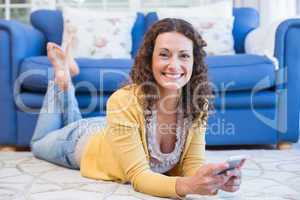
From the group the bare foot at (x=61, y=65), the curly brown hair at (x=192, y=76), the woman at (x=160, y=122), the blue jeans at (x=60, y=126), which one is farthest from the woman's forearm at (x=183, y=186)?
the bare foot at (x=61, y=65)

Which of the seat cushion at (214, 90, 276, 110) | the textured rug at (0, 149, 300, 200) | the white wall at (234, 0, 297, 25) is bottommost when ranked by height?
the textured rug at (0, 149, 300, 200)

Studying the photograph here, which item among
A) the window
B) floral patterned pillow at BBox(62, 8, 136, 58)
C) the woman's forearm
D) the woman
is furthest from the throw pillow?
the woman's forearm

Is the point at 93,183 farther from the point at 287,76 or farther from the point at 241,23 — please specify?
the point at 241,23

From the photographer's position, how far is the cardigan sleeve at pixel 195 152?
4.57 feet

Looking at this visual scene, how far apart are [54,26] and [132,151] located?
1805 mm

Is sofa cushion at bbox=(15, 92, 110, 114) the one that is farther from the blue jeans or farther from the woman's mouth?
Result: the woman's mouth

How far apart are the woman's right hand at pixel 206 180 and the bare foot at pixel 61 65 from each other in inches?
39.6

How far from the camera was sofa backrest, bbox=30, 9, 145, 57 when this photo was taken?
2846 mm

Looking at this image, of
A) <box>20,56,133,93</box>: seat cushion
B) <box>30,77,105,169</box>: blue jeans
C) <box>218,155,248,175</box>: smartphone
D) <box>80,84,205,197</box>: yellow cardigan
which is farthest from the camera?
<box>20,56,133,93</box>: seat cushion

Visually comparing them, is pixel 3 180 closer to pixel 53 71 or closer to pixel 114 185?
pixel 114 185

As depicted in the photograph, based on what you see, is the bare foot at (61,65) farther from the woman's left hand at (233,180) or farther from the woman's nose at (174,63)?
the woman's left hand at (233,180)

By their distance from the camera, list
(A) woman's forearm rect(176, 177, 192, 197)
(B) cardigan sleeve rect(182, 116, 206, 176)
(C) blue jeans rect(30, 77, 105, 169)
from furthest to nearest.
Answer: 1. (C) blue jeans rect(30, 77, 105, 169)
2. (B) cardigan sleeve rect(182, 116, 206, 176)
3. (A) woman's forearm rect(176, 177, 192, 197)

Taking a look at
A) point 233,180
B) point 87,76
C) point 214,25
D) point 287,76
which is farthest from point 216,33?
point 233,180

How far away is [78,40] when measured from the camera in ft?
8.75
